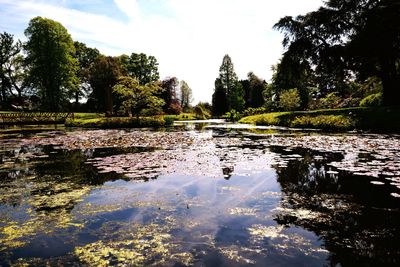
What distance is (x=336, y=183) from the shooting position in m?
5.71

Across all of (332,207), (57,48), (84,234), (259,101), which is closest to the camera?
(84,234)

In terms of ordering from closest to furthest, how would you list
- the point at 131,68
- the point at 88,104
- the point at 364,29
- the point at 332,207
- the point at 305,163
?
the point at 332,207 < the point at 305,163 < the point at 364,29 < the point at 88,104 < the point at 131,68

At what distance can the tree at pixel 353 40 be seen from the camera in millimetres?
20547

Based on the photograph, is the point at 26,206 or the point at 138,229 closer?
the point at 138,229

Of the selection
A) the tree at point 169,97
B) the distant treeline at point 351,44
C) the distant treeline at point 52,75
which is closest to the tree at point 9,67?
the distant treeline at point 52,75

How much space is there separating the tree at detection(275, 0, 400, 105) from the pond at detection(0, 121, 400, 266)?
55.0 feet

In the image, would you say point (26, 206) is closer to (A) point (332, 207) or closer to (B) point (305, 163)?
(A) point (332, 207)

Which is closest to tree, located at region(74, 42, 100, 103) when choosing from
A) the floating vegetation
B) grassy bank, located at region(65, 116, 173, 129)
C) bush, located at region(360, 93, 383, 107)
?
grassy bank, located at region(65, 116, 173, 129)

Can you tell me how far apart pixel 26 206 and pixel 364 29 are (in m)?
24.4

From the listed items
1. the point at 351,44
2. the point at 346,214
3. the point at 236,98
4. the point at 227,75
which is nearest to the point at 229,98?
the point at 236,98

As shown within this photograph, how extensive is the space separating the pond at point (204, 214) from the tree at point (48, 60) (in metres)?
43.1

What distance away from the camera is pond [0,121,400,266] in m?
2.95

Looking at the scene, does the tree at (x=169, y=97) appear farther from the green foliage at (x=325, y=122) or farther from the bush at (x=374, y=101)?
the bush at (x=374, y=101)

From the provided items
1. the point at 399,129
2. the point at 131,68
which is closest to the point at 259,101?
the point at 131,68
